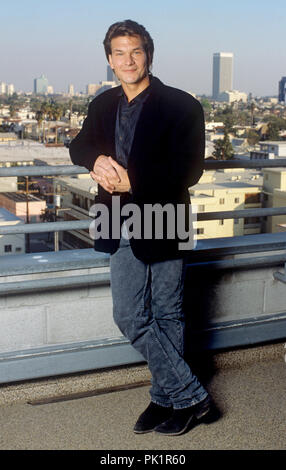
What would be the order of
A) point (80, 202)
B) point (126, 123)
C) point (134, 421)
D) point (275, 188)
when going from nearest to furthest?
point (126, 123)
point (134, 421)
point (80, 202)
point (275, 188)

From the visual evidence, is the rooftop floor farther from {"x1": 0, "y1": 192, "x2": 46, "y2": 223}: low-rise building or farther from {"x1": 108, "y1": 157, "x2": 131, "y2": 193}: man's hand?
{"x1": 0, "y1": 192, "x2": 46, "y2": 223}: low-rise building

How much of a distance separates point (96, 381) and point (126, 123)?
1301mm

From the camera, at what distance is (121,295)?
8.06 feet

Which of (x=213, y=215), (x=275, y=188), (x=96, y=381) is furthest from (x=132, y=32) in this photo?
(x=275, y=188)

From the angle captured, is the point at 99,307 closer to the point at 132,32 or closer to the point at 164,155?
the point at 164,155

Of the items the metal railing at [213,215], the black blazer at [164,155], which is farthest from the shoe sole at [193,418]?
the metal railing at [213,215]

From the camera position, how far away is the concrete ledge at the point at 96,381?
2918 millimetres

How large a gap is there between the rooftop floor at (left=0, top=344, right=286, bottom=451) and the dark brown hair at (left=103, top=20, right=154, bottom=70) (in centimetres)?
145

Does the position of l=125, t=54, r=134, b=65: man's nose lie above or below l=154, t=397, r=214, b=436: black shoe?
above

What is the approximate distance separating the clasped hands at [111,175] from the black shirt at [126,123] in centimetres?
6

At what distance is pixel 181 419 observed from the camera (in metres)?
2.55

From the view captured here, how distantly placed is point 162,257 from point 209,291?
3.25ft

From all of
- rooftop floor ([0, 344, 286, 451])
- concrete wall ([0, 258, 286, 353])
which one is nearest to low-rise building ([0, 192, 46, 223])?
concrete wall ([0, 258, 286, 353])

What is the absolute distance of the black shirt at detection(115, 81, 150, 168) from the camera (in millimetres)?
2371
